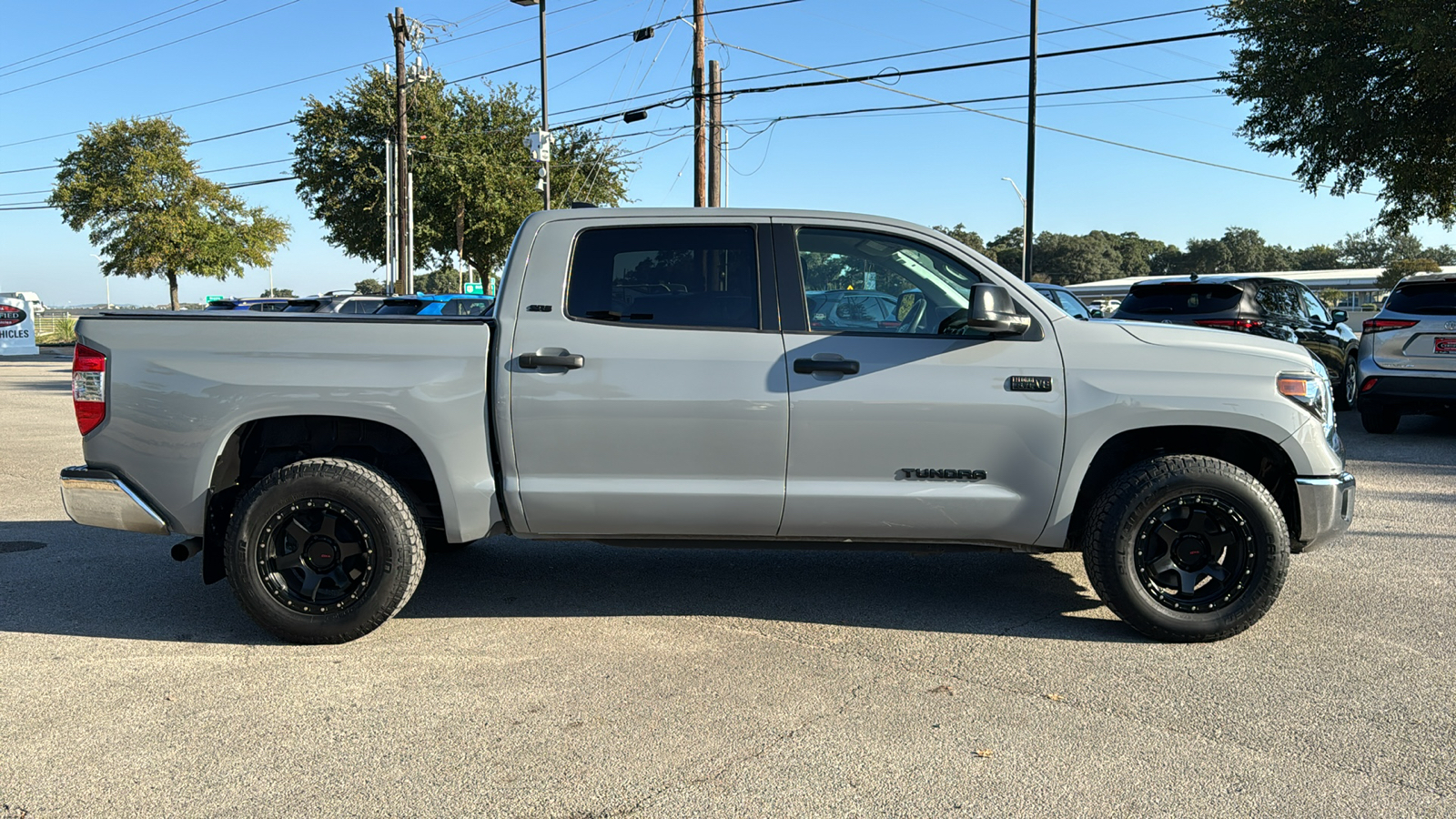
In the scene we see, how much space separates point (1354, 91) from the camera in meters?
17.0

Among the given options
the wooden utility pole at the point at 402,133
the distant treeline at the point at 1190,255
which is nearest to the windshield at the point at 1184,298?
the wooden utility pole at the point at 402,133

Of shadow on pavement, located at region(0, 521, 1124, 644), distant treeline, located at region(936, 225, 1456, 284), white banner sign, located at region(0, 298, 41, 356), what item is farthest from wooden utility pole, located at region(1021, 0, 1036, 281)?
distant treeline, located at region(936, 225, 1456, 284)

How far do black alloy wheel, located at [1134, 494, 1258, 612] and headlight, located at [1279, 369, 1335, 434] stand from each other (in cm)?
60

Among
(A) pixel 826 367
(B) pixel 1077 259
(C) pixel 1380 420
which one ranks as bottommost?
(C) pixel 1380 420

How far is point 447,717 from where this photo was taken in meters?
3.70

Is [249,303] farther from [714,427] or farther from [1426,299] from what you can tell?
[1426,299]

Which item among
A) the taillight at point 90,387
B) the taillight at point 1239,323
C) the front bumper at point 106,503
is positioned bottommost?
the front bumper at point 106,503

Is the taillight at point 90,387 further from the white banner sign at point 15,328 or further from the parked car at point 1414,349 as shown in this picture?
the white banner sign at point 15,328

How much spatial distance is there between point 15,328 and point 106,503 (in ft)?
86.0

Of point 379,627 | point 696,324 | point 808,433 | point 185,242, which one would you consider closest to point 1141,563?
point 808,433

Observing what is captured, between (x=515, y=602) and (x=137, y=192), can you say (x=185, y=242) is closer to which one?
(x=137, y=192)

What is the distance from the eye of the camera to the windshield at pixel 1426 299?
1026 cm

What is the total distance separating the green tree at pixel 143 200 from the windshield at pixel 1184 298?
1832 inches

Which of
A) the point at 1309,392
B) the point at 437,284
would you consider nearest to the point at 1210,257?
the point at 437,284
